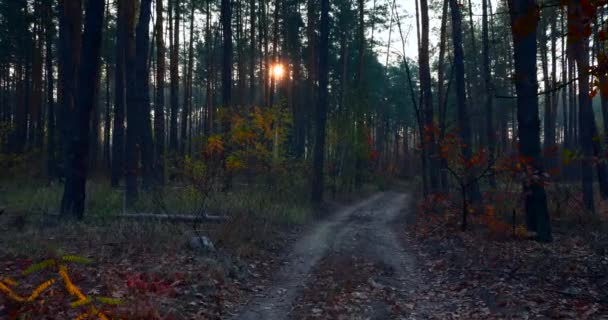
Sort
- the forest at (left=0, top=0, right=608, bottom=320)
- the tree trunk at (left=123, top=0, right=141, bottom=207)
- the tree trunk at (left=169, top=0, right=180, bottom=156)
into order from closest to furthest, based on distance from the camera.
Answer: the forest at (left=0, top=0, right=608, bottom=320)
the tree trunk at (left=123, top=0, right=141, bottom=207)
the tree trunk at (left=169, top=0, right=180, bottom=156)

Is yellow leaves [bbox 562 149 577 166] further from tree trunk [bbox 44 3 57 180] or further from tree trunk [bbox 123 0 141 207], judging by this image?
tree trunk [bbox 44 3 57 180]

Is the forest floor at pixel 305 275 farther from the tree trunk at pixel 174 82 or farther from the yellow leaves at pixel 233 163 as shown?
the tree trunk at pixel 174 82

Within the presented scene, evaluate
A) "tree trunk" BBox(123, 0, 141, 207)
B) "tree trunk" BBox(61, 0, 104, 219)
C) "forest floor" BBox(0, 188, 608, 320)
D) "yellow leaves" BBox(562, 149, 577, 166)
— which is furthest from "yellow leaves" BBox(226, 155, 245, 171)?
"yellow leaves" BBox(562, 149, 577, 166)

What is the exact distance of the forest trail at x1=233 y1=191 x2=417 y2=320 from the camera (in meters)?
7.39

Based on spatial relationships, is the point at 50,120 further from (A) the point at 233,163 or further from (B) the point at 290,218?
(B) the point at 290,218

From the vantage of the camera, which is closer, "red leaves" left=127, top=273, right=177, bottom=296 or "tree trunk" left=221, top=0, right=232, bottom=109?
"red leaves" left=127, top=273, right=177, bottom=296

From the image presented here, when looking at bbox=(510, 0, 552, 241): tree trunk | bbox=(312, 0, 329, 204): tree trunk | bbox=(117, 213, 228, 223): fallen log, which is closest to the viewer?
bbox=(510, 0, 552, 241): tree trunk

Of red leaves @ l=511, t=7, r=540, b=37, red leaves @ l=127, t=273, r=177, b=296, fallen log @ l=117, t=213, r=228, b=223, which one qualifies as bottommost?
red leaves @ l=127, t=273, r=177, b=296

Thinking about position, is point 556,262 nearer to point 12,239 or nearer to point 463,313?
point 463,313

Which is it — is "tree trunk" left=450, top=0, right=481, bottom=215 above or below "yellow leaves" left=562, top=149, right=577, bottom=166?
above

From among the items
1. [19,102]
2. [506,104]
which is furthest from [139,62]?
[506,104]

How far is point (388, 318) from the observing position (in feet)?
22.9

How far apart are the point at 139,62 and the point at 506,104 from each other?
103 feet

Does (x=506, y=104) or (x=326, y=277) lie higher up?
(x=506, y=104)
